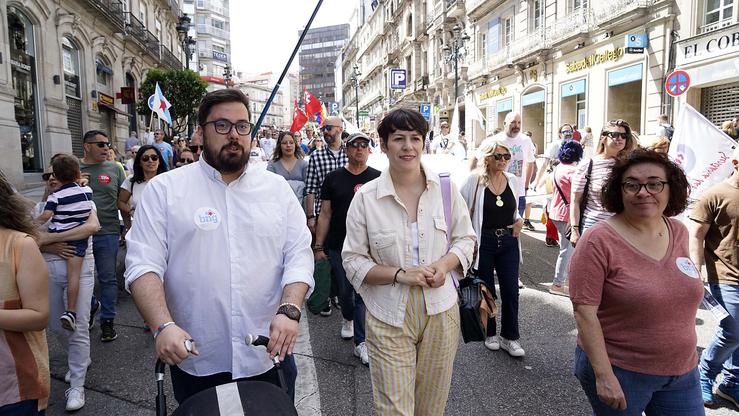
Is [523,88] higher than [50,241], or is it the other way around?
[523,88]

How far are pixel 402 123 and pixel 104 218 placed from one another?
3.67 m

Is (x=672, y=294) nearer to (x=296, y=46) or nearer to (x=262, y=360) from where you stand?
(x=262, y=360)

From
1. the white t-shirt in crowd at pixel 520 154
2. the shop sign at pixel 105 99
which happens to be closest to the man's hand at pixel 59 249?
the white t-shirt in crowd at pixel 520 154

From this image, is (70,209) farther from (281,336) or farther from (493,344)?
(493,344)

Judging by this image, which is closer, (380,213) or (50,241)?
(380,213)

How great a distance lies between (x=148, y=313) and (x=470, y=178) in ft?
10.4

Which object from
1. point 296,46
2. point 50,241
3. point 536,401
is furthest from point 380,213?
point 296,46

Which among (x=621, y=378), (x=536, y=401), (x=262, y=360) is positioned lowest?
(x=536, y=401)

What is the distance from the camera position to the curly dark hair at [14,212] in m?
2.36

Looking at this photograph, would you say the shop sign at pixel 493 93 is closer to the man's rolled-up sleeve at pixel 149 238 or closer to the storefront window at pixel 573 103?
the storefront window at pixel 573 103

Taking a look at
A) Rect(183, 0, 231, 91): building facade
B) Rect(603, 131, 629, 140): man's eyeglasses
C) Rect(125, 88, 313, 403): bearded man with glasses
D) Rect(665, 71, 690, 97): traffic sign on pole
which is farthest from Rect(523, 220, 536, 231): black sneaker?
Rect(183, 0, 231, 91): building facade

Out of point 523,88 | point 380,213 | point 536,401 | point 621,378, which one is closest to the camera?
point 621,378

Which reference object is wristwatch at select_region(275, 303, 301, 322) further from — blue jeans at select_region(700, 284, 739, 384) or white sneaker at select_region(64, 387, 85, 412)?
blue jeans at select_region(700, 284, 739, 384)

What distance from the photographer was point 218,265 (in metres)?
2.03
